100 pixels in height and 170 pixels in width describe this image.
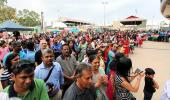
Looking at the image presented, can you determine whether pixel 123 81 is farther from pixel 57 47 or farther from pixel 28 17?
pixel 28 17

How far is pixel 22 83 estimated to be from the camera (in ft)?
→ 9.98

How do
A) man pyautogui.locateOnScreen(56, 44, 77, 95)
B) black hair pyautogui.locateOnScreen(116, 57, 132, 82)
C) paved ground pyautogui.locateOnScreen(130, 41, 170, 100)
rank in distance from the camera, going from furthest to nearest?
paved ground pyautogui.locateOnScreen(130, 41, 170, 100), man pyautogui.locateOnScreen(56, 44, 77, 95), black hair pyautogui.locateOnScreen(116, 57, 132, 82)

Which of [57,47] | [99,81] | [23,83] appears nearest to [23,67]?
[23,83]

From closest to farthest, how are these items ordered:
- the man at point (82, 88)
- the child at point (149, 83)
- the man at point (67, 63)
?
1. the man at point (82, 88)
2. the man at point (67, 63)
3. the child at point (149, 83)

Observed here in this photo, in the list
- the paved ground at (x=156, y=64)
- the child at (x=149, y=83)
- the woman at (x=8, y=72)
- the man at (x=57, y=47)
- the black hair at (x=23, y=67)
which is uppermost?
the black hair at (x=23, y=67)

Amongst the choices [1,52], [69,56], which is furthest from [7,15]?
[69,56]

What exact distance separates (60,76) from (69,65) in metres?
1.22

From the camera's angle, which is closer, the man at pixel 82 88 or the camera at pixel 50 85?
the man at pixel 82 88

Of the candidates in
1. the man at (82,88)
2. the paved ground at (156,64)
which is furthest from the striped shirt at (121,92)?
the paved ground at (156,64)

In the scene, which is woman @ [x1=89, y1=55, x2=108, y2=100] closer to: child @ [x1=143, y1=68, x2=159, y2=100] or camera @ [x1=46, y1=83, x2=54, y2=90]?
camera @ [x1=46, y1=83, x2=54, y2=90]

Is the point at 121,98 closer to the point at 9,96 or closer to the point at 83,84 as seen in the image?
the point at 83,84

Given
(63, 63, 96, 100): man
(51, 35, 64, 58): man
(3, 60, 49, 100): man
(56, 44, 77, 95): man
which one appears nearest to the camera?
(3, 60, 49, 100): man

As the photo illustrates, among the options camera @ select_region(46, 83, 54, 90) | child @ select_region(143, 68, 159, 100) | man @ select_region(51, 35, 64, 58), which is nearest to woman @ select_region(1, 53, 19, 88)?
camera @ select_region(46, 83, 54, 90)

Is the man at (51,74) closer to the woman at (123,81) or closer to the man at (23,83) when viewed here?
the woman at (123,81)
